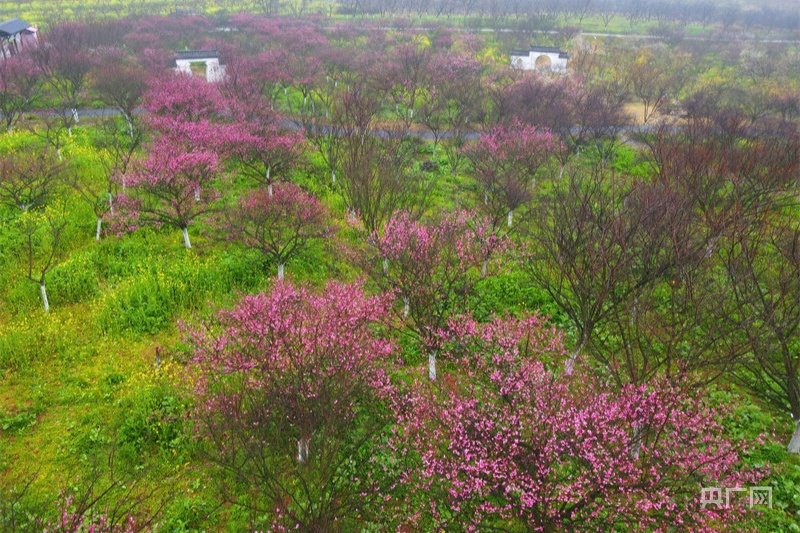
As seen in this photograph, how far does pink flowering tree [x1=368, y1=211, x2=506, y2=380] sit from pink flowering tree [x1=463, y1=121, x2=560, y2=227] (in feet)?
19.4

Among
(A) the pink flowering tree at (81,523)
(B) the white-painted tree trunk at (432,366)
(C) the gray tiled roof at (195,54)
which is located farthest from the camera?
(C) the gray tiled roof at (195,54)

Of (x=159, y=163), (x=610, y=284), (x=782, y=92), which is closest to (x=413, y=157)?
(x=159, y=163)

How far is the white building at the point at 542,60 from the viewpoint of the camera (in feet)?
178

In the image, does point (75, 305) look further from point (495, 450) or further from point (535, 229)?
point (535, 229)

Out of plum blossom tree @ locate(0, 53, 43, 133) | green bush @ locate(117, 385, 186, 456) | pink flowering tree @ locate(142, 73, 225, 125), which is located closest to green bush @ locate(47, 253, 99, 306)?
green bush @ locate(117, 385, 186, 456)

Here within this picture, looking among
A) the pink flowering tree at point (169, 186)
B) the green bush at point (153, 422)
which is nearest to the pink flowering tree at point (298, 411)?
the green bush at point (153, 422)

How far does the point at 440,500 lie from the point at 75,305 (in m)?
15.0

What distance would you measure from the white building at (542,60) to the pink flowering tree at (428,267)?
44.0 meters

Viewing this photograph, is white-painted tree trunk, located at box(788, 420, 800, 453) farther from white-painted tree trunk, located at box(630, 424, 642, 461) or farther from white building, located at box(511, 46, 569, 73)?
white building, located at box(511, 46, 569, 73)

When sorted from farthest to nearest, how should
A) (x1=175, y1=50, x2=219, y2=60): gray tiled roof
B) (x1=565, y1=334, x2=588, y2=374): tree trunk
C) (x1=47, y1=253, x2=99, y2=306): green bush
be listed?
1. (x1=175, y1=50, x2=219, y2=60): gray tiled roof
2. (x1=47, y1=253, x2=99, y2=306): green bush
3. (x1=565, y1=334, x2=588, y2=374): tree trunk

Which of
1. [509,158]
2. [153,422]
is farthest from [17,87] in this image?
[509,158]

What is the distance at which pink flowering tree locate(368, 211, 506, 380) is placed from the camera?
44.9 ft

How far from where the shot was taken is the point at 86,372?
14086 millimetres

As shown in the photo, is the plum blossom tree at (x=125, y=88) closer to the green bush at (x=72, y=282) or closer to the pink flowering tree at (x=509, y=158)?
the green bush at (x=72, y=282)
